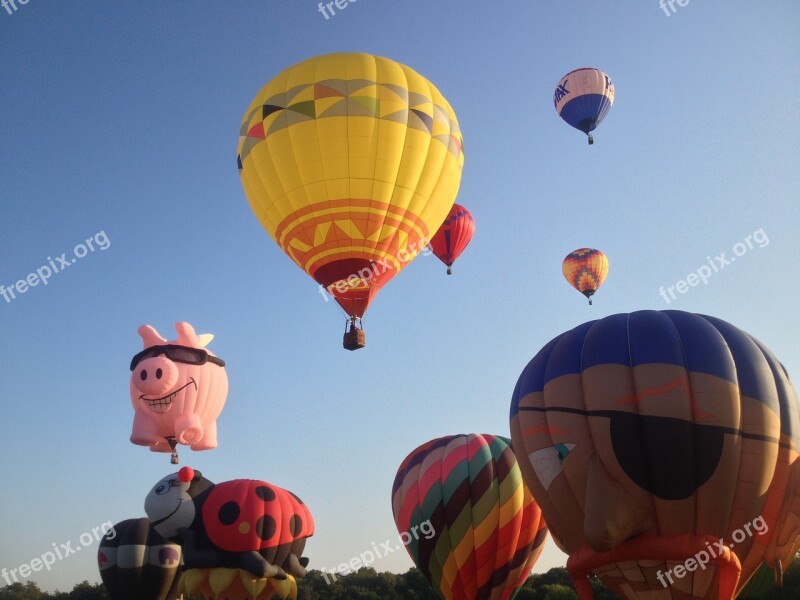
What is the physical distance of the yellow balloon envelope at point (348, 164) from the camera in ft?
36.0

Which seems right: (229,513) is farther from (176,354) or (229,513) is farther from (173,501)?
(176,354)

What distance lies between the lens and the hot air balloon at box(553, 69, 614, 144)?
1694 centimetres

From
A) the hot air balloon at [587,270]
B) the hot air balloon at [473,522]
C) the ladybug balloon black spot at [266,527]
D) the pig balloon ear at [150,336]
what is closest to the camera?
the hot air balloon at [473,522]

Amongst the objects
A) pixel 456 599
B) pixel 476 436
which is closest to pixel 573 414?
pixel 476 436

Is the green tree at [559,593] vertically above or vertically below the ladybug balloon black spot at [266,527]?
below

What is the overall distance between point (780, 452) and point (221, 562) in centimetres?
875

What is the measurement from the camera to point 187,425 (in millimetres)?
12070

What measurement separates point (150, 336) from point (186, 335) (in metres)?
0.62

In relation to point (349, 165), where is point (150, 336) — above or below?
below

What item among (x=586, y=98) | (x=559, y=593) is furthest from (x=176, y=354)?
(x=559, y=593)

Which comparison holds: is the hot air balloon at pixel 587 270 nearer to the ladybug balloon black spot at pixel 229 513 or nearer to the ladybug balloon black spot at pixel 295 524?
the ladybug balloon black spot at pixel 295 524

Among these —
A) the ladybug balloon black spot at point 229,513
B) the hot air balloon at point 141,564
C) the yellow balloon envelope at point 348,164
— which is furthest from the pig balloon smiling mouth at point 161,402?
the yellow balloon envelope at point 348,164

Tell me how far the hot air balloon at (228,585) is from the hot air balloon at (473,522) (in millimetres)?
2510

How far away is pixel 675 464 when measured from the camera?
262 inches
